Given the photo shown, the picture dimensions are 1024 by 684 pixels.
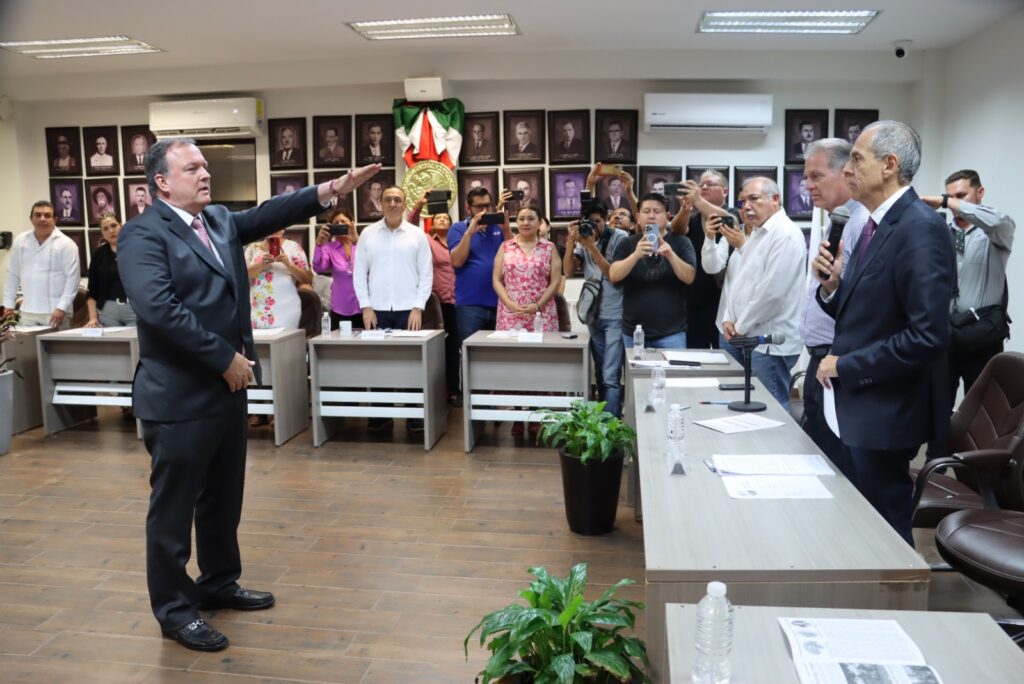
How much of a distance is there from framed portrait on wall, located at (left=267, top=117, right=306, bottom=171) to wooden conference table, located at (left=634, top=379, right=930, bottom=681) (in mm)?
6398

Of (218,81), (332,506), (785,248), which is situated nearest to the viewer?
(785,248)

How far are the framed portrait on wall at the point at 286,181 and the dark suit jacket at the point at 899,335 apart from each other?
6.29 metres

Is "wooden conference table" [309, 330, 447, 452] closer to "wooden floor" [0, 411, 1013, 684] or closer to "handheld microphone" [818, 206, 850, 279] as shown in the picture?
"wooden floor" [0, 411, 1013, 684]

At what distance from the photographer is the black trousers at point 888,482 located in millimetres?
2262

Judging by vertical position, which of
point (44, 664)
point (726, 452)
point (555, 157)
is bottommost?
point (44, 664)

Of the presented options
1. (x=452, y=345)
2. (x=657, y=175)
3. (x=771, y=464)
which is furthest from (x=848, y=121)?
(x=771, y=464)

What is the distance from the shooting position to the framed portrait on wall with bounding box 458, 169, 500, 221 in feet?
24.1

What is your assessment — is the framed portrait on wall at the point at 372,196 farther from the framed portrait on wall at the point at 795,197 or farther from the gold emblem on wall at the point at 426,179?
the framed portrait on wall at the point at 795,197

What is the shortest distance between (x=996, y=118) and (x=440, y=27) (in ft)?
13.8

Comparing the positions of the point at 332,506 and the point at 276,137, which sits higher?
the point at 276,137

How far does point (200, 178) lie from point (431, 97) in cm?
459

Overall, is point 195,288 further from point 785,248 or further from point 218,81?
point 218,81

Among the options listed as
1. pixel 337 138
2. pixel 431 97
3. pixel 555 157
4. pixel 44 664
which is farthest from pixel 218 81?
pixel 44 664

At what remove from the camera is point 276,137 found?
761 centimetres
